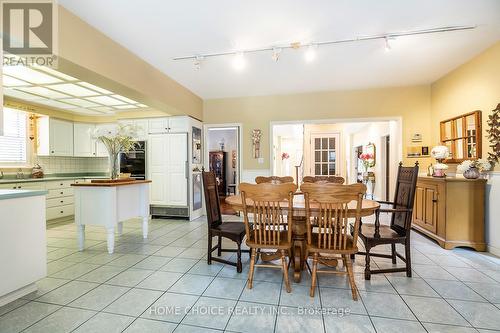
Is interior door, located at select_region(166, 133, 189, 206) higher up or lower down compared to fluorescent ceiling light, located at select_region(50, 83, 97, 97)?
lower down

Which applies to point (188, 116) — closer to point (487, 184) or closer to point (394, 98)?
point (394, 98)

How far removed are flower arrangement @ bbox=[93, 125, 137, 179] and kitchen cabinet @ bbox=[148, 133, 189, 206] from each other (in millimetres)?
1482

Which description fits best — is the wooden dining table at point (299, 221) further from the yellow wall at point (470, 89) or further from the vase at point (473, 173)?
the yellow wall at point (470, 89)

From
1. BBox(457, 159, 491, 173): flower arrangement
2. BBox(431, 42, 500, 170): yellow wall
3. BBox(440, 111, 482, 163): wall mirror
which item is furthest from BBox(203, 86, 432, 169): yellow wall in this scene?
BBox(457, 159, 491, 173): flower arrangement

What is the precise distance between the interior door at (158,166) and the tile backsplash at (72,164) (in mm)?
1797

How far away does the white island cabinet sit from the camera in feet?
6.29

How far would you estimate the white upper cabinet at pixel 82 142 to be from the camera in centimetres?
539

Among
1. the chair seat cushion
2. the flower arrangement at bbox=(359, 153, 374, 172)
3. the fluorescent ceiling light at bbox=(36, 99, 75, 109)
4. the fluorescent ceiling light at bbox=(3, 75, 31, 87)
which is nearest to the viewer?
the chair seat cushion

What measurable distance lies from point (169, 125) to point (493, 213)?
17.4 ft

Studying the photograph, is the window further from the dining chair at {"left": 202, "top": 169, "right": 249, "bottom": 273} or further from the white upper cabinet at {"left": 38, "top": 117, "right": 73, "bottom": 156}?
the dining chair at {"left": 202, "top": 169, "right": 249, "bottom": 273}

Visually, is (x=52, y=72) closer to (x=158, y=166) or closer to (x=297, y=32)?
(x=158, y=166)

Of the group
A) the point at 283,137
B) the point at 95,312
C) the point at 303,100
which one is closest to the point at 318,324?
the point at 95,312

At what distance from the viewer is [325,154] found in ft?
Answer: 20.8

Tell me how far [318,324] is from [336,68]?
3.42m
